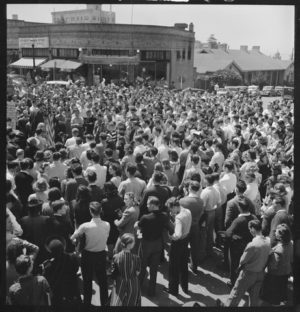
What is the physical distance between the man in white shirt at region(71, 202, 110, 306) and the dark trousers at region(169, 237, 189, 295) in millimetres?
993

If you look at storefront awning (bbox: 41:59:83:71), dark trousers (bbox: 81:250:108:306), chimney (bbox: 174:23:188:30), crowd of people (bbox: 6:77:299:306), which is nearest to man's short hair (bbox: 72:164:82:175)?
crowd of people (bbox: 6:77:299:306)

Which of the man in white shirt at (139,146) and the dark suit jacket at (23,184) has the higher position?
the man in white shirt at (139,146)

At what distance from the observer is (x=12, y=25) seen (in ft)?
128

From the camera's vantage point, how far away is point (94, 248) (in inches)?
197

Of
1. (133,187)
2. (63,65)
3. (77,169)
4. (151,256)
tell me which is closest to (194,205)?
(151,256)

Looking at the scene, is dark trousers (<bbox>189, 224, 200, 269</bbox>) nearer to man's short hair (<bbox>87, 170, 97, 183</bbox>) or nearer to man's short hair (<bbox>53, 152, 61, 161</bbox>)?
man's short hair (<bbox>87, 170, 97, 183</bbox>)

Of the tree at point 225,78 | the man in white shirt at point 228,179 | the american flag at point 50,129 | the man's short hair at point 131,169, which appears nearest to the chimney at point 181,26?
the tree at point 225,78

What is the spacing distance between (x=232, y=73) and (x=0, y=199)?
4308cm

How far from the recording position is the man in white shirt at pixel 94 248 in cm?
493

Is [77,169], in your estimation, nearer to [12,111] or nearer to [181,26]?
[12,111]

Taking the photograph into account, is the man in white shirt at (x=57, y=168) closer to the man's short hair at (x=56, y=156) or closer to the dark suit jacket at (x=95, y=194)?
the man's short hair at (x=56, y=156)

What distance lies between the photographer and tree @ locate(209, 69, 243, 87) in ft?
143

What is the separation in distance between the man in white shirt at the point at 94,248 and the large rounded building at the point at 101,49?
31.8 metres

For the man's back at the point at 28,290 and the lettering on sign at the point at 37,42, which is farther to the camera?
the lettering on sign at the point at 37,42
